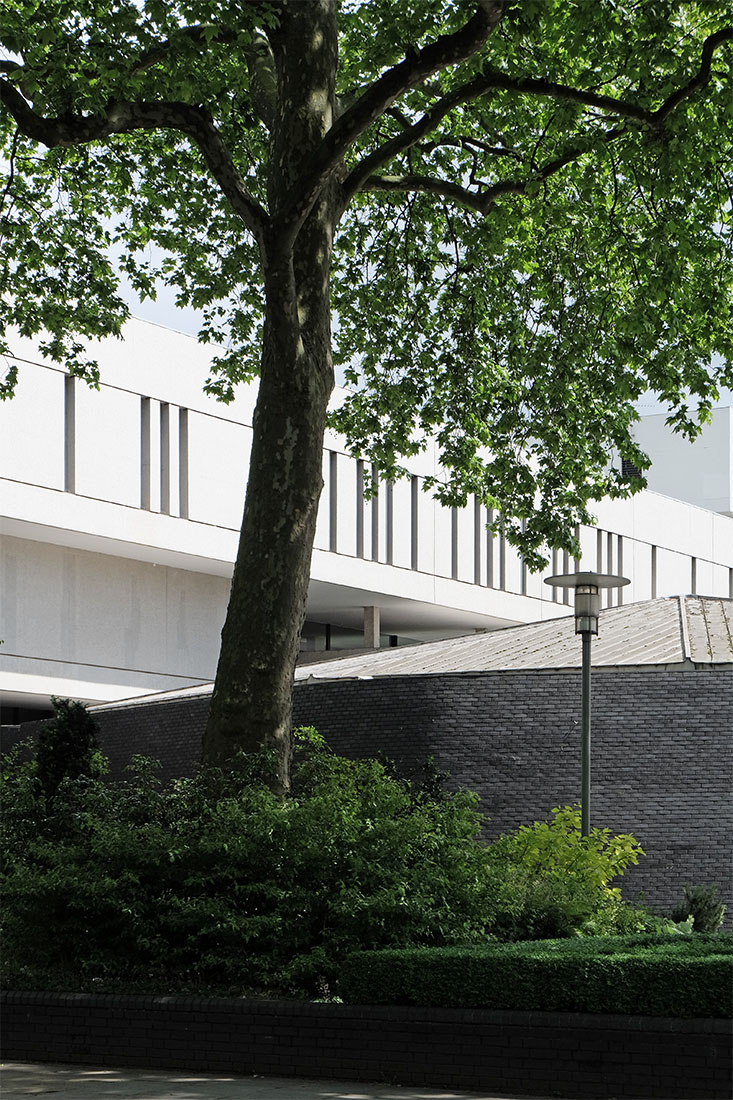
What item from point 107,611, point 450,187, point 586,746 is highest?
point 450,187

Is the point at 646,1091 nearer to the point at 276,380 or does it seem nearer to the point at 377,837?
the point at 377,837

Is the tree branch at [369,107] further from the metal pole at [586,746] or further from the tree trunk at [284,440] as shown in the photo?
the metal pole at [586,746]

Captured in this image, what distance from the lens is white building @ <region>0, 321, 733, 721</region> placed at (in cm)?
3447

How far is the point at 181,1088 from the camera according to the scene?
9.41m

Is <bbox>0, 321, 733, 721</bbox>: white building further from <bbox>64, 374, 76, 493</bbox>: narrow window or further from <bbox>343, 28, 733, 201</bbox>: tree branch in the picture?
<bbox>343, 28, 733, 201</bbox>: tree branch

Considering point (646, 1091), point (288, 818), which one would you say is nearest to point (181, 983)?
point (288, 818)

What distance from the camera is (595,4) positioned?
1248 centimetres

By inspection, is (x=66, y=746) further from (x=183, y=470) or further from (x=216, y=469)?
(x=216, y=469)

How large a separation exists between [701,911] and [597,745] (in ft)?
10.1

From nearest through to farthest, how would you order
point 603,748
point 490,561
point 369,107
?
point 369,107 → point 603,748 → point 490,561

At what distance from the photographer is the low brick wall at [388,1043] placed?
29.1 ft

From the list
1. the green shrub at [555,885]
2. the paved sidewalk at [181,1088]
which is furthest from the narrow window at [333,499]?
the paved sidewalk at [181,1088]

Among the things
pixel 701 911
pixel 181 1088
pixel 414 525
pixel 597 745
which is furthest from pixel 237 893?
pixel 414 525

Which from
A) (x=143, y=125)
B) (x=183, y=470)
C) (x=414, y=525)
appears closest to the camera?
(x=143, y=125)
